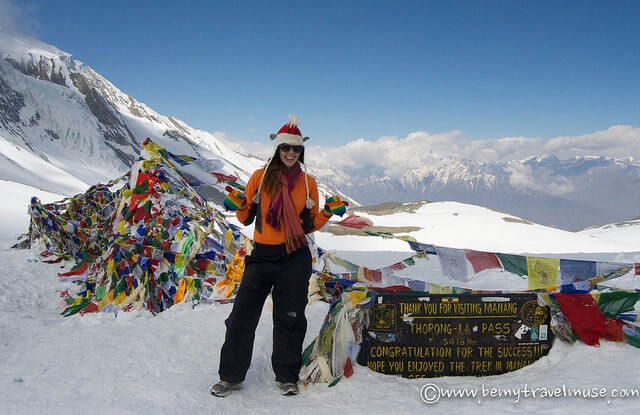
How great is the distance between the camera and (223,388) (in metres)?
3.15

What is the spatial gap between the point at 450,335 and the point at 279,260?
141 centimetres

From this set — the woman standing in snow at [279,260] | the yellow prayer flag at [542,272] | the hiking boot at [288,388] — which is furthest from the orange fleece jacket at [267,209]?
the yellow prayer flag at [542,272]

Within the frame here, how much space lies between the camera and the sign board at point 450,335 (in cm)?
344

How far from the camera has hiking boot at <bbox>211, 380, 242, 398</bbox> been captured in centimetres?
313

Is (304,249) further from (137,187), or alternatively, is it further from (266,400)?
(137,187)

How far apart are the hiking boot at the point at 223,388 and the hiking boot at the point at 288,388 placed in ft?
1.03

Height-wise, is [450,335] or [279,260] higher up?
[279,260]

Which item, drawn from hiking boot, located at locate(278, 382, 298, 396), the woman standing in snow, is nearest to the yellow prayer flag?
the woman standing in snow

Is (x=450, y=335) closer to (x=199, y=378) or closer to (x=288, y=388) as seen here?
(x=288, y=388)

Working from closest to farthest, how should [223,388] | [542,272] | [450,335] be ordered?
[223,388], [450,335], [542,272]

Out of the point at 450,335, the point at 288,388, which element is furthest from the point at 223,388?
the point at 450,335

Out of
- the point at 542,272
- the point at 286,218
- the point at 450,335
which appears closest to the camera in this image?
the point at 286,218

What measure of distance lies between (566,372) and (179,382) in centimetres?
271

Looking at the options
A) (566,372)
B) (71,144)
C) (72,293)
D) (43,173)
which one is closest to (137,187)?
(72,293)
